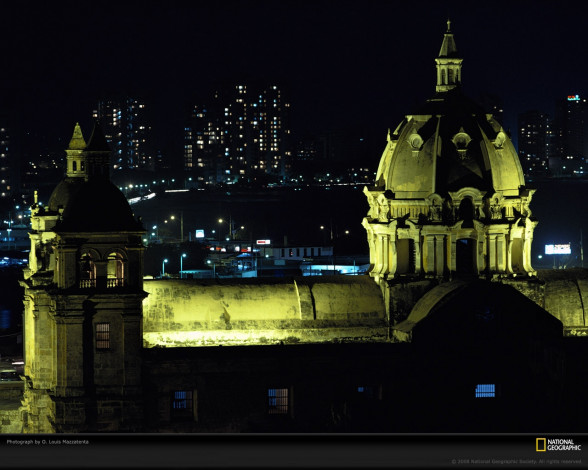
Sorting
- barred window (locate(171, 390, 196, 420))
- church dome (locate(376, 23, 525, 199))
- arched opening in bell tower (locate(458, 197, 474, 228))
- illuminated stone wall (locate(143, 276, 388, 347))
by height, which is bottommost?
barred window (locate(171, 390, 196, 420))

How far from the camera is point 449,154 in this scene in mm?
82062

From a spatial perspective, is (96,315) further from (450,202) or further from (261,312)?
(450,202)

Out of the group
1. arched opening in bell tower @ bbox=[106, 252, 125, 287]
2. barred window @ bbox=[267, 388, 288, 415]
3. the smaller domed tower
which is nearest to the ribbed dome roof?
arched opening in bell tower @ bbox=[106, 252, 125, 287]

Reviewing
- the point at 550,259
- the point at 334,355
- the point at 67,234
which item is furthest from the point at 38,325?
the point at 550,259

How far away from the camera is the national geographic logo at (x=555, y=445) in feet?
139

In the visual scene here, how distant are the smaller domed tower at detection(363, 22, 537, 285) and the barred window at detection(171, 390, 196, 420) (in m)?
13.5

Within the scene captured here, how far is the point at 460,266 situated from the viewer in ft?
271

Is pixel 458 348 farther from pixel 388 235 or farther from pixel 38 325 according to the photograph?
pixel 38 325

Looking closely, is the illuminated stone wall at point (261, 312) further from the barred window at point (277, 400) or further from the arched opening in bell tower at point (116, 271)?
the barred window at point (277, 400)

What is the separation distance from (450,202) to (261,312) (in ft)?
40.3

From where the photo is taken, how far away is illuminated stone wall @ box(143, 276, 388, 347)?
77938 mm

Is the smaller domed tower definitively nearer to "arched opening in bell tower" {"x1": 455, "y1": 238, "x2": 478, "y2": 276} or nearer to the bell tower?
"arched opening in bell tower" {"x1": 455, "y1": 238, "x2": 478, "y2": 276}

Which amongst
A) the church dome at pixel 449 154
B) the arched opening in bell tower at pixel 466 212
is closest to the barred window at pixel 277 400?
the church dome at pixel 449 154

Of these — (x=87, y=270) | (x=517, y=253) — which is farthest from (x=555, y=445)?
(x=517, y=253)
